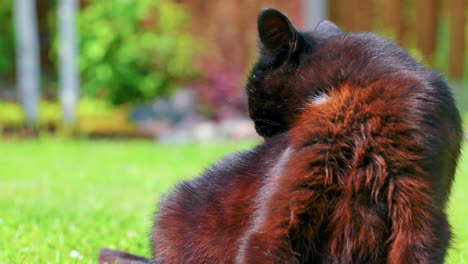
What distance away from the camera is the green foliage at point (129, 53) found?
13.2 m

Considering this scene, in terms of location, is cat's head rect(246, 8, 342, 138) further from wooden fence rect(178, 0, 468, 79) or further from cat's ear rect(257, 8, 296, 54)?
wooden fence rect(178, 0, 468, 79)

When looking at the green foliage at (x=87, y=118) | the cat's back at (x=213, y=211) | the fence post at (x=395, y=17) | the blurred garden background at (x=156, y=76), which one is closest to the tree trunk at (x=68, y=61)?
the blurred garden background at (x=156, y=76)

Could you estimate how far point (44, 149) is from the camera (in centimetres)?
1034

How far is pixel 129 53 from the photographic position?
13.1 meters

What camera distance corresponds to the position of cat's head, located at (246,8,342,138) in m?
2.77

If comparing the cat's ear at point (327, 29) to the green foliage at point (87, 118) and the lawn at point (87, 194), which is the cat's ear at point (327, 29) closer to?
the lawn at point (87, 194)

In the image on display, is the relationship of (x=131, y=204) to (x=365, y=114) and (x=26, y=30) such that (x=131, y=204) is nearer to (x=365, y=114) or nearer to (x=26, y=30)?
(x=365, y=114)

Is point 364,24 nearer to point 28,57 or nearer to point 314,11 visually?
point 314,11

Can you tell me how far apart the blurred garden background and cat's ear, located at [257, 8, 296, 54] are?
17.4 ft

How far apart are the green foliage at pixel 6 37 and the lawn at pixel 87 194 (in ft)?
19.3

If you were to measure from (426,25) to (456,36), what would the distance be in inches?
20.0

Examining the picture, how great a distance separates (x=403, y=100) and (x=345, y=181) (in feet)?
1.05

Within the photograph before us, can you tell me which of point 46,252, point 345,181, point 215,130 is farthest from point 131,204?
point 215,130

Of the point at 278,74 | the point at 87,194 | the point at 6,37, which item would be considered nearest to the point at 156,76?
the point at 6,37
